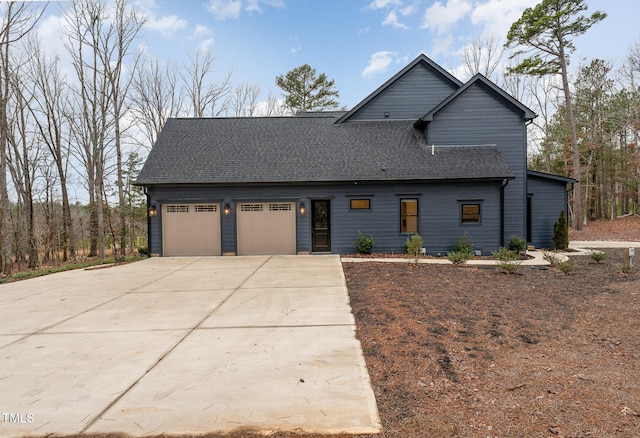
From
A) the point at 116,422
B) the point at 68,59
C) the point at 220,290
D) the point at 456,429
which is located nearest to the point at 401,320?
the point at 456,429

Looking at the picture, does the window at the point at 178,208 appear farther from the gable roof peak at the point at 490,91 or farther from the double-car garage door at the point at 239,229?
the gable roof peak at the point at 490,91

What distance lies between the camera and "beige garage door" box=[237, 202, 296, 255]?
12.7 metres

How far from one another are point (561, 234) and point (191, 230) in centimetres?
1420

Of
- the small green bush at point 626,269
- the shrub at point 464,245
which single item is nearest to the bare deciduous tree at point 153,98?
the shrub at point 464,245

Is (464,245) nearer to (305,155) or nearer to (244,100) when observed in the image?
(305,155)

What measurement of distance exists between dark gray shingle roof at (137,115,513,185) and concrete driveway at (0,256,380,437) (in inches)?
241

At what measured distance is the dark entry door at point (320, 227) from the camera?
12766 mm

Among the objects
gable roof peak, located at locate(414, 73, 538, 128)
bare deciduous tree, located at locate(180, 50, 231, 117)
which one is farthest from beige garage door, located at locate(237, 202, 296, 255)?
bare deciduous tree, located at locate(180, 50, 231, 117)

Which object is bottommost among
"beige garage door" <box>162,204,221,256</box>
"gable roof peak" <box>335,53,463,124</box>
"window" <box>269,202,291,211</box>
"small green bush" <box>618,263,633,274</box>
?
"small green bush" <box>618,263,633,274</box>

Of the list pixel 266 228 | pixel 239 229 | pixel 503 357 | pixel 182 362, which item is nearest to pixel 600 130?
pixel 266 228

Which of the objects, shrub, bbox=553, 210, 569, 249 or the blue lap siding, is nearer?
the blue lap siding

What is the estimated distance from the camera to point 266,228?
12742 millimetres

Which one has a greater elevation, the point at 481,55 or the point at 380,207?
the point at 481,55

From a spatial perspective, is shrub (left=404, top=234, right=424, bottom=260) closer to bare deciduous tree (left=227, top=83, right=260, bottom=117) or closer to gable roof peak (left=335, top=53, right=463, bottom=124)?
gable roof peak (left=335, top=53, right=463, bottom=124)
